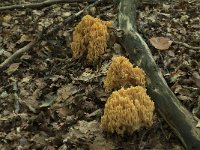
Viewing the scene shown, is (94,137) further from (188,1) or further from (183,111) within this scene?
(188,1)

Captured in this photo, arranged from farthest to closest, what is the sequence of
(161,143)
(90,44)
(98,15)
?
(98,15)
(90,44)
(161,143)

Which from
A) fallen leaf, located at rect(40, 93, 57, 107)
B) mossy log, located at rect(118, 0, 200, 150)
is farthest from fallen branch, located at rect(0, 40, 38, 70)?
mossy log, located at rect(118, 0, 200, 150)

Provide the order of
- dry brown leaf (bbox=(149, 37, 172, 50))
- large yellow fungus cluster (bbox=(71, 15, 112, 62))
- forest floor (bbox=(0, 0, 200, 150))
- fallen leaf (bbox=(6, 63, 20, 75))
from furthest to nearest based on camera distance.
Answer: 1. dry brown leaf (bbox=(149, 37, 172, 50))
2. fallen leaf (bbox=(6, 63, 20, 75))
3. large yellow fungus cluster (bbox=(71, 15, 112, 62))
4. forest floor (bbox=(0, 0, 200, 150))

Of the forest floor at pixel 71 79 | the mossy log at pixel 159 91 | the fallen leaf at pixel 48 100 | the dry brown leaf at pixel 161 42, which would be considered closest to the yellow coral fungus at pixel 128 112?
the forest floor at pixel 71 79

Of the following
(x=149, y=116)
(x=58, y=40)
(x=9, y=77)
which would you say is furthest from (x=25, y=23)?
(x=149, y=116)

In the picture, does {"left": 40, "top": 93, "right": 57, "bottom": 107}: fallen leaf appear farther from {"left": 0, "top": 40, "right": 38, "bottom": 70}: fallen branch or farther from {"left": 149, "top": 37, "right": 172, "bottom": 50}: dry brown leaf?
{"left": 149, "top": 37, "right": 172, "bottom": 50}: dry brown leaf

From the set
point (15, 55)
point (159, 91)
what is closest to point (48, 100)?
point (15, 55)

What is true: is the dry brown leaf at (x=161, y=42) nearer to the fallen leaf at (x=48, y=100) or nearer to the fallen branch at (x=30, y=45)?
the fallen branch at (x=30, y=45)
